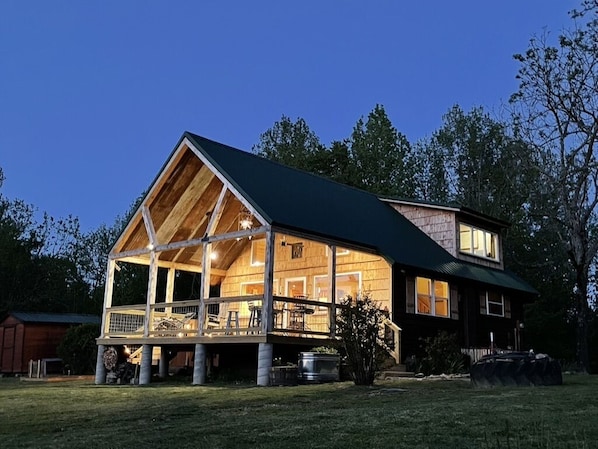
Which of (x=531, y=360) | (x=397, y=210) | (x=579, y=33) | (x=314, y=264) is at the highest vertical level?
(x=579, y=33)

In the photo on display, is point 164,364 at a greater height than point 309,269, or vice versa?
point 309,269

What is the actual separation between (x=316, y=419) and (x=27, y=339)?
24242 millimetres

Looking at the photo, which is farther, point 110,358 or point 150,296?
point 110,358

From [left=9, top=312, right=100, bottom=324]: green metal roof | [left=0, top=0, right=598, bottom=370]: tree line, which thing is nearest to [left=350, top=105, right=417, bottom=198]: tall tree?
[left=0, top=0, right=598, bottom=370]: tree line

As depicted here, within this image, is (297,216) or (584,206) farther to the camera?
(584,206)

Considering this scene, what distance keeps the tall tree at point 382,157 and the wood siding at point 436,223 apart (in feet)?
55.4

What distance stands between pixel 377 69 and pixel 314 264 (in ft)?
571

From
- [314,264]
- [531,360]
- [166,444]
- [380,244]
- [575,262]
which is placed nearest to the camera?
[166,444]

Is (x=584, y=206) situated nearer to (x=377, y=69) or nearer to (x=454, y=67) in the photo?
(x=454, y=67)

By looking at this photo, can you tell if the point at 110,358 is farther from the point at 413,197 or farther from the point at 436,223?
the point at 413,197

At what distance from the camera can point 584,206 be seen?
2838 cm

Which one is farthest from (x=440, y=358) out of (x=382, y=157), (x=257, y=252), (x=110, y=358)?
(x=382, y=157)

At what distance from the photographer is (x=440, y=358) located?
1925 centimetres

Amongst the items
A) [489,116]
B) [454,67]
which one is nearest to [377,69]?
[454,67]
